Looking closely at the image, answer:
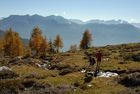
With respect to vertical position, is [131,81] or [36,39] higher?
[36,39]

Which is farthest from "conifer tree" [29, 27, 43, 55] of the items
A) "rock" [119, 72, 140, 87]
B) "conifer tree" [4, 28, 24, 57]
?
"rock" [119, 72, 140, 87]

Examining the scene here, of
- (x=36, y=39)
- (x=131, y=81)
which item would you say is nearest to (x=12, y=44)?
(x=36, y=39)

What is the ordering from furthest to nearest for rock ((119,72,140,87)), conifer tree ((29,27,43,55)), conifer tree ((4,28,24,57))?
conifer tree ((4,28,24,57))
conifer tree ((29,27,43,55))
rock ((119,72,140,87))

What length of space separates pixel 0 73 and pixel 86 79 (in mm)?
10856

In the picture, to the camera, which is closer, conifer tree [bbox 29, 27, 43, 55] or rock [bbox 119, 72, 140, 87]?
rock [bbox 119, 72, 140, 87]

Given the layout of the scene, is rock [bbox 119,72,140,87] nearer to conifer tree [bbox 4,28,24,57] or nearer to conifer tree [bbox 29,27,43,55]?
conifer tree [bbox 29,27,43,55]

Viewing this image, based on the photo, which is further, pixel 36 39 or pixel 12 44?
pixel 12 44

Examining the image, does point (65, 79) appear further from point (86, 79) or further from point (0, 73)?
point (0, 73)

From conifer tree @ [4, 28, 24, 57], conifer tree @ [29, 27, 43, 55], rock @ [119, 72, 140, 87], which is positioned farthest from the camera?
conifer tree @ [4, 28, 24, 57]

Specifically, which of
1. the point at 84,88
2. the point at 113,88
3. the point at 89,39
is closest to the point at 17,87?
the point at 84,88

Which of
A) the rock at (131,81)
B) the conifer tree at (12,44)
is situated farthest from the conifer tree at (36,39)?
the rock at (131,81)

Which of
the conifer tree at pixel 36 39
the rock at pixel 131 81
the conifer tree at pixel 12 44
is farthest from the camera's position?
the conifer tree at pixel 12 44

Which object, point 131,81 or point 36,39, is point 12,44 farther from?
point 131,81

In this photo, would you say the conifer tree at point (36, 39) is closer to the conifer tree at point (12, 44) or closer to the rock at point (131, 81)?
the conifer tree at point (12, 44)
